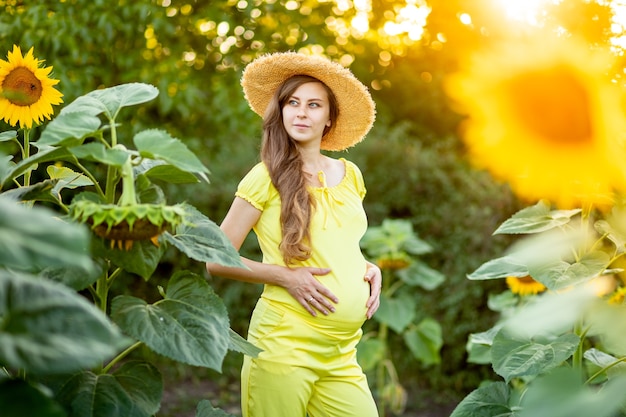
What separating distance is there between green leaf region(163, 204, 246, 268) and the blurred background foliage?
1686 millimetres

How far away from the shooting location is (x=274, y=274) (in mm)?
2229

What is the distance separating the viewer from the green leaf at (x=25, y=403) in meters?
0.85

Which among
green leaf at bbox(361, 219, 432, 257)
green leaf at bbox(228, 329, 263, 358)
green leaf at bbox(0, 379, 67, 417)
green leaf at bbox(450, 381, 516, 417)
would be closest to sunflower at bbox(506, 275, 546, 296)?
green leaf at bbox(361, 219, 432, 257)

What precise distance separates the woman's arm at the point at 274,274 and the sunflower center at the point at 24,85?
656 millimetres

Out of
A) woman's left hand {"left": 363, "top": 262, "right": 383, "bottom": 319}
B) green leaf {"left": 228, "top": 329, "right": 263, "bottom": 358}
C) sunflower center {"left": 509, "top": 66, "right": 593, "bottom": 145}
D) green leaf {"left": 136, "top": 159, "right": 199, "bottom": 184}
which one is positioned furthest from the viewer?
woman's left hand {"left": 363, "top": 262, "right": 383, "bottom": 319}

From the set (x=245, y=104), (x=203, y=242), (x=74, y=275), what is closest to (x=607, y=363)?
(x=203, y=242)

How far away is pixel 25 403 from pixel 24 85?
1095 millimetres

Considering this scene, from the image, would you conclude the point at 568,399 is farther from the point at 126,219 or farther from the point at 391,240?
the point at 391,240

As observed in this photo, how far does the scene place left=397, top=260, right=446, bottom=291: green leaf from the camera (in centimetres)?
405

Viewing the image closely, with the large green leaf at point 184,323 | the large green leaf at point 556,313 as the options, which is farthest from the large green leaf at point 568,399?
the large green leaf at point 184,323

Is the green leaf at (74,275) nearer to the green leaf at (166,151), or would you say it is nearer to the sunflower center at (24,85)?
the green leaf at (166,151)

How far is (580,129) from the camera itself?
881mm

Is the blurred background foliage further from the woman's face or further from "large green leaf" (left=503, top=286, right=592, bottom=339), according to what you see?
"large green leaf" (left=503, top=286, right=592, bottom=339)

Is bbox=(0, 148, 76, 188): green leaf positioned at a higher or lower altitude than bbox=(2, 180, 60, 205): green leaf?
higher
